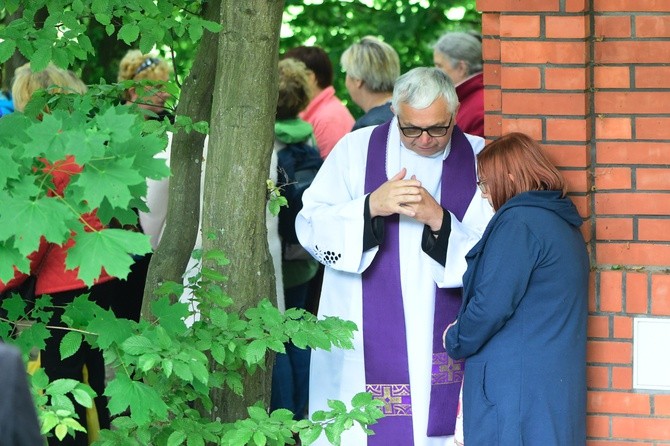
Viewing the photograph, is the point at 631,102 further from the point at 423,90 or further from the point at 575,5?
the point at 423,90

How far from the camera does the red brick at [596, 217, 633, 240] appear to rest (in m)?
4.00

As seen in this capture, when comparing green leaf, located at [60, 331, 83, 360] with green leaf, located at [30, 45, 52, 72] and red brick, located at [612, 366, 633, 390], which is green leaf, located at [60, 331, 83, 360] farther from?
red brick, located at [612, 366, 633, 390]

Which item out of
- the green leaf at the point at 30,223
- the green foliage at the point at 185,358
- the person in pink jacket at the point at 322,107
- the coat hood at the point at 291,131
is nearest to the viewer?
the green leaf at the point at 30,223

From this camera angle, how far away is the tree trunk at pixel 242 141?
3703 millimetres

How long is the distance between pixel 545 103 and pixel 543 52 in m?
0.17

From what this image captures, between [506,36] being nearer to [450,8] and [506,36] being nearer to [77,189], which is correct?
[77,189]

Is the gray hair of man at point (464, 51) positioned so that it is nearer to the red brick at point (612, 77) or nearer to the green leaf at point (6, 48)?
the red brick at point (612, 77)

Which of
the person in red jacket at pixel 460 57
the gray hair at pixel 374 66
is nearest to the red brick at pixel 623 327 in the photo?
the person in red jacket at pixel 460 57

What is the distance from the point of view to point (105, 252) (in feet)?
8.22

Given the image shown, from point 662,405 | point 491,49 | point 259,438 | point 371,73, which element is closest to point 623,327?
point 662,405

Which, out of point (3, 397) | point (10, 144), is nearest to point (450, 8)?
point (10, 144)

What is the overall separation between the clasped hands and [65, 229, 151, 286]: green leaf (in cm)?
148

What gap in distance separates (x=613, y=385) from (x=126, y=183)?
7.05 ft

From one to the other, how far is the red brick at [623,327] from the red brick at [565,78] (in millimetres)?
795
